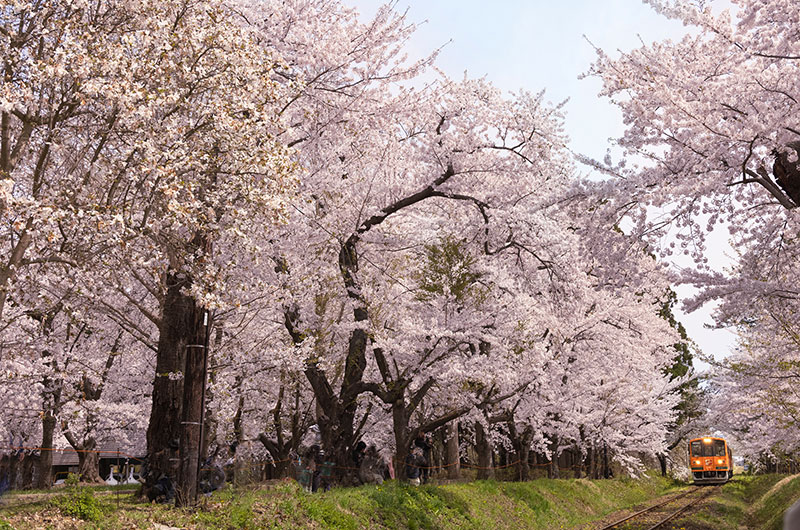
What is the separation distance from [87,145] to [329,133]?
8335mm

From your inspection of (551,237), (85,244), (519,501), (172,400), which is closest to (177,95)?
(85,244)

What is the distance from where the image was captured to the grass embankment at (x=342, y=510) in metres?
9.03

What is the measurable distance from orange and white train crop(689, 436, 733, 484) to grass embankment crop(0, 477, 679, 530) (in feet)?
88.9

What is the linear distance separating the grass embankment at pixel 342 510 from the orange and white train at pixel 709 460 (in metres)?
27.1

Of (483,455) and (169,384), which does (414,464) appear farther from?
(169,384)

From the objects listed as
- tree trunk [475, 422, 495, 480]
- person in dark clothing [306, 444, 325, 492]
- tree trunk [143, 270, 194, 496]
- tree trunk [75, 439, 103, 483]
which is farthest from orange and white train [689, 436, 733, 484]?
tree trunk [143, 270, 194, 496]

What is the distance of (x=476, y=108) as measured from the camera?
17953 millimetres

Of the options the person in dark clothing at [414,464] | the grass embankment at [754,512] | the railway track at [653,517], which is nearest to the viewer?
the person in dark clothing at [414,464]

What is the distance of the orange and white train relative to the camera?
48719 millimetres

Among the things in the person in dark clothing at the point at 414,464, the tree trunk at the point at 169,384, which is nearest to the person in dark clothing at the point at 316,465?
the person in dark clothing at the point at 414,464

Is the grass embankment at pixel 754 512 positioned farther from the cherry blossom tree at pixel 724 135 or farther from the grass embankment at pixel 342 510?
the cherry blossom tree at pixel 724 135

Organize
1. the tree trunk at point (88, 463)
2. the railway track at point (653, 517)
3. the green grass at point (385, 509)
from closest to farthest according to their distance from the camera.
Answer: the green grass at point (385, 509), the railway track at point (653, 517), the tree trunk at point (88, 463)

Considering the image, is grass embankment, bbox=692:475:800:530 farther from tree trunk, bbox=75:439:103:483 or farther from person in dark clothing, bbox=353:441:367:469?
tree trunk, bbox=75:439:103:483

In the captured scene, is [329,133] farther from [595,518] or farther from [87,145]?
[595,518]
